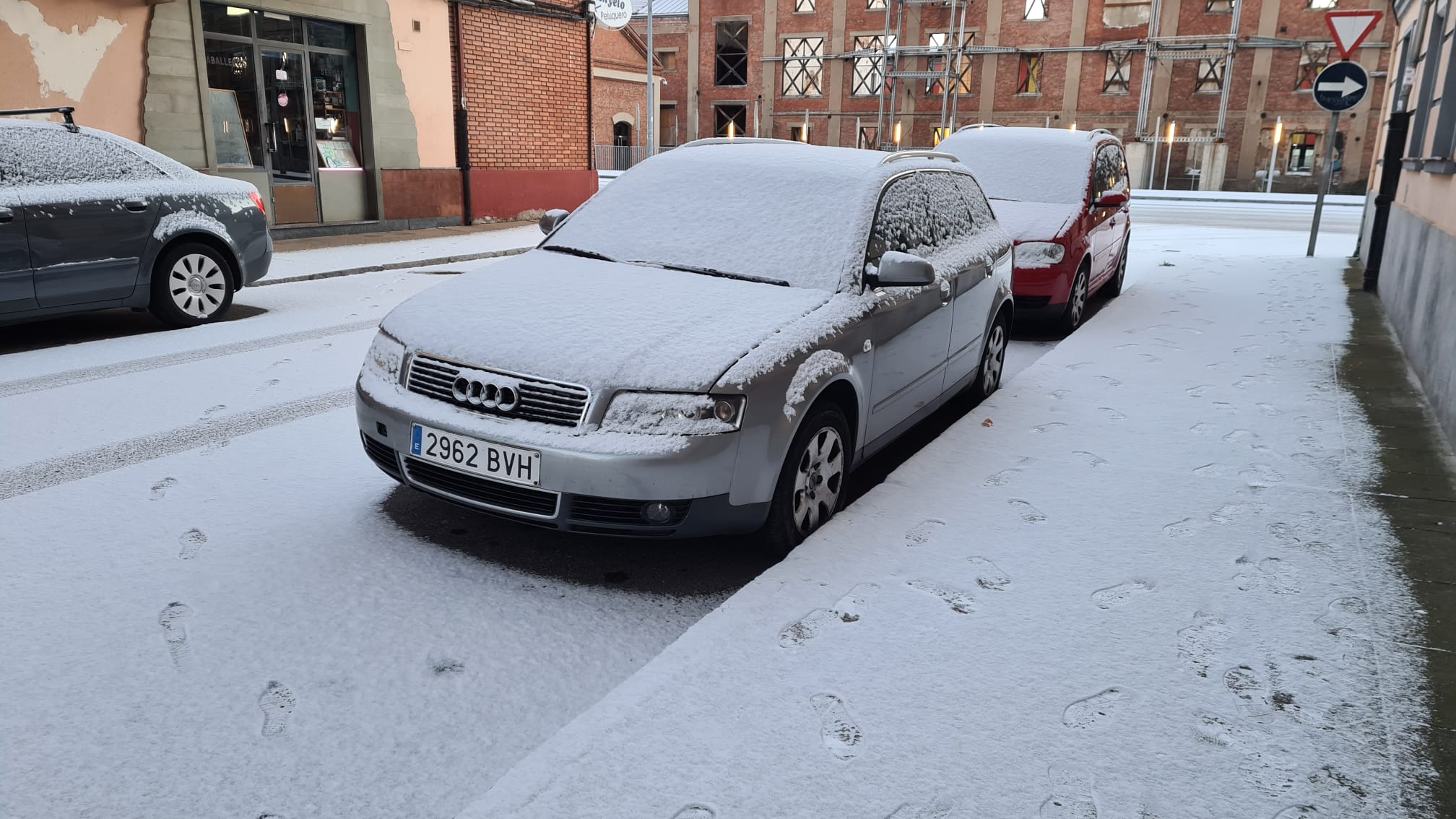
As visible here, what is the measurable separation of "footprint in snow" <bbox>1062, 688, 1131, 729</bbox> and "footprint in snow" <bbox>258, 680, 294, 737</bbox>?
201 centimetres

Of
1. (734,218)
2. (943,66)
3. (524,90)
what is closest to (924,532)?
(734,218)

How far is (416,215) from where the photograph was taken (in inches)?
645

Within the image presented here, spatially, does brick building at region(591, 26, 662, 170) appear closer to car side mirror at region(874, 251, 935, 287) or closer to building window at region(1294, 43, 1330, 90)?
building window at region(1294, 43, 1330, 90)

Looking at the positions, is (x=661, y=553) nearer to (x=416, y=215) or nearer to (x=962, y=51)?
(x=416, y=215)

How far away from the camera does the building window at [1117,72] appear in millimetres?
39344

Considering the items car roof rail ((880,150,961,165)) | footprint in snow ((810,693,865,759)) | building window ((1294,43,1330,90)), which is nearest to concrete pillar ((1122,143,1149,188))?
building window ((1294,43,1330,90))

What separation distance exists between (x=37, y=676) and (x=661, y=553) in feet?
6.47

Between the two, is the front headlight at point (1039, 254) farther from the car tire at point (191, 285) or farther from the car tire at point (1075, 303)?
the car tire at point (191, 285)

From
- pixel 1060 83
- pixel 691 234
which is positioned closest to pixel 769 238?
pixel 691 234

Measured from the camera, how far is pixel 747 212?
4.48 meters

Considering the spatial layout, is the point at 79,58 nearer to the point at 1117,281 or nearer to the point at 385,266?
the point at 385,266

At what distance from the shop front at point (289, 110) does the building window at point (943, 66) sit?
32.0 metres

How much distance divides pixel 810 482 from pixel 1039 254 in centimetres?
521

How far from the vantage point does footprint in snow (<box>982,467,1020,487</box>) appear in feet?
14.4
